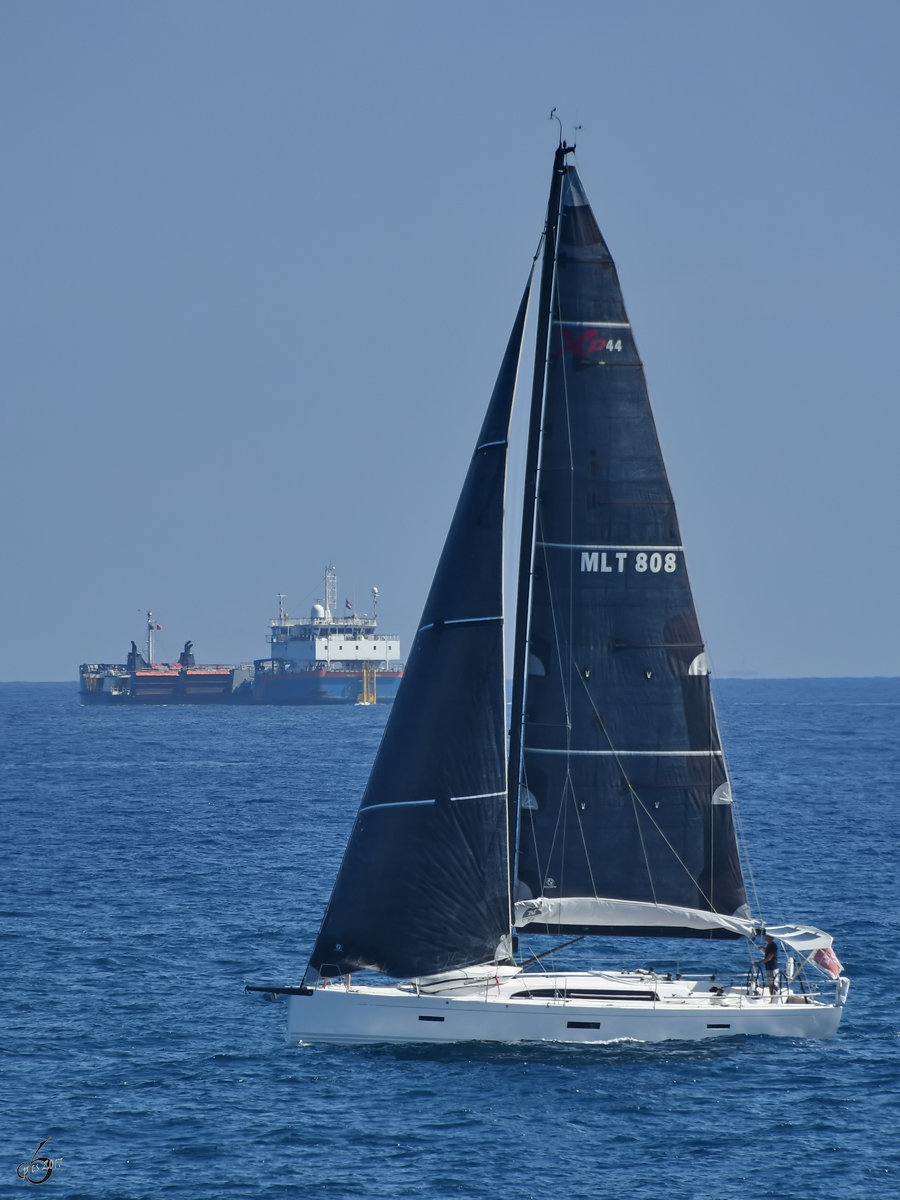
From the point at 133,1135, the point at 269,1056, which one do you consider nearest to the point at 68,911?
the point at 269,1056

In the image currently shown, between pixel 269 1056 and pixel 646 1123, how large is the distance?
6835mm

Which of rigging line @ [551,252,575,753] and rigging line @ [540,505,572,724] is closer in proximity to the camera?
rigging line @ [551,252,575,753]

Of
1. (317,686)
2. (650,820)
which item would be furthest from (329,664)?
(650,820)

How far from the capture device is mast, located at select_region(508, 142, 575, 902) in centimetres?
2547

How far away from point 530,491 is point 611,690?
140 inches

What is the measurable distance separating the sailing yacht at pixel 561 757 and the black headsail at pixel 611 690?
3cm

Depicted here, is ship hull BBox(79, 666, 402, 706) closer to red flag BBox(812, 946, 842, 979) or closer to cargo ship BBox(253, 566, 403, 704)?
cargo ship BBox(253, 566, 403, 704)

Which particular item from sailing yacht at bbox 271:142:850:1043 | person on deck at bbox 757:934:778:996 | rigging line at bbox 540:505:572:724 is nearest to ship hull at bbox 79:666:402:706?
person on deck at bbox 757:934:778:996

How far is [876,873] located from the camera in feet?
153

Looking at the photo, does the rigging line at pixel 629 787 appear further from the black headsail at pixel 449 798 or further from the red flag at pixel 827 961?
the red flag at pixel 827 961

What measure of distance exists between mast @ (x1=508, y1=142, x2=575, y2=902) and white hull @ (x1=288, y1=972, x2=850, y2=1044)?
6.42 feet

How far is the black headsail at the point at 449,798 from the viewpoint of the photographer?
25891 millimetres

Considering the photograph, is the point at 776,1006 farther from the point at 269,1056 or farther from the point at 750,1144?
the point at 269,1056

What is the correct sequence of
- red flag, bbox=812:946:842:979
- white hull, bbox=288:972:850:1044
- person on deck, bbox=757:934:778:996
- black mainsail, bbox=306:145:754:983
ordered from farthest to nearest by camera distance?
person on deck, bbox=757:934:778:996, red flag, bbox=812:946:842:979, black mainsail, bbox=306:145:754:983, white hull, bbox=288:972:850:1044
